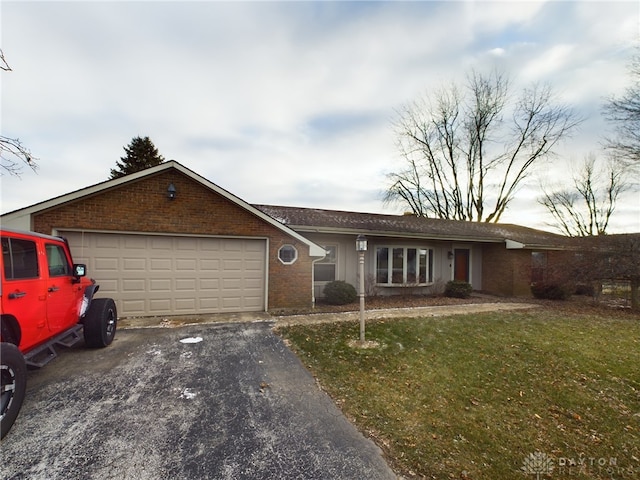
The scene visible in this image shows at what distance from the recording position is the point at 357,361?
4.72 metres

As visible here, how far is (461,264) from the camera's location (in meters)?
14.2

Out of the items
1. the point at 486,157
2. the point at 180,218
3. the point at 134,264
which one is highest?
the point at 486,157

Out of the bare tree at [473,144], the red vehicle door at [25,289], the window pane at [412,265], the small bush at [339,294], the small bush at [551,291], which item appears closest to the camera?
the red vehicle door at [25,289]

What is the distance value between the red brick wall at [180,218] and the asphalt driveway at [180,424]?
Answer: 3.62 meters

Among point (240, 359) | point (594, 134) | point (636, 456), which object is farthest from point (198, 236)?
point (594, 134)

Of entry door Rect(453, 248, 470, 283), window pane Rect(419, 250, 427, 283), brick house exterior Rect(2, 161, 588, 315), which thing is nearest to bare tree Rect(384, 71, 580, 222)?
entry door Rect(453, 248, 470, 283)

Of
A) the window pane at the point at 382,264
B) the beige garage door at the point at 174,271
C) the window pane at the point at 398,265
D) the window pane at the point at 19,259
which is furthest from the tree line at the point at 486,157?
the window pane at the point at 19,259

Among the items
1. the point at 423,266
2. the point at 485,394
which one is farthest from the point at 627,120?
the point at 485,394

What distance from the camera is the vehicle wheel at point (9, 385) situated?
8.40ft

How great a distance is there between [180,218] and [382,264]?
27.4ft

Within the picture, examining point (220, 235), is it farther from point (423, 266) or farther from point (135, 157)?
point (135, 157)

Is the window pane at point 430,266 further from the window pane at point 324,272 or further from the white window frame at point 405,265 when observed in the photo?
the window pane at point 324,272

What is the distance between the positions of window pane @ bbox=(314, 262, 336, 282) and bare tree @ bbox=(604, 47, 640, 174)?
15.2 m

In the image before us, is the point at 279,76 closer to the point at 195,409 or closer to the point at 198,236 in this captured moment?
the point at 198,236
